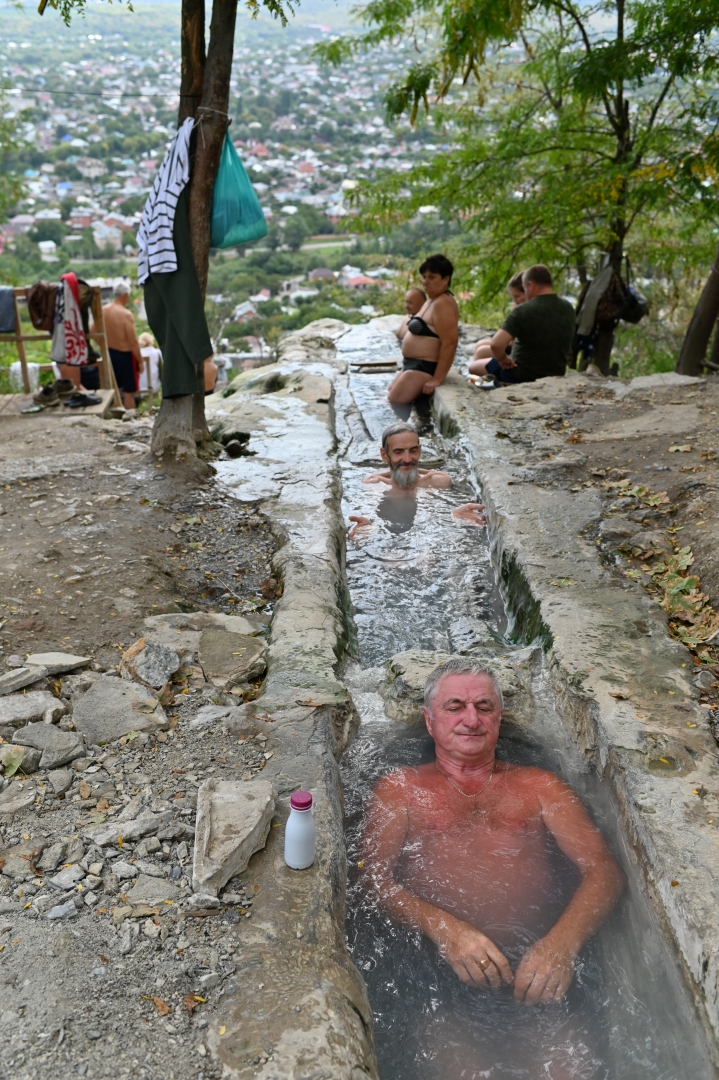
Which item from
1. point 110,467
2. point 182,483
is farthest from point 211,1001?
point 110,467

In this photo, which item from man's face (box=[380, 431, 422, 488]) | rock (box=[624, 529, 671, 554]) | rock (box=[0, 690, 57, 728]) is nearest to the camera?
rock (box=[0, 690, 57, 728])

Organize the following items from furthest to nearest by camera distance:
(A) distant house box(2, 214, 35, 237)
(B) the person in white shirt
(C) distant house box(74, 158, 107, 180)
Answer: (C) distant house box(74, 158, 107, 180) < (A) distant house box(2, 214, 35, 237) < (B) the person in white shirt

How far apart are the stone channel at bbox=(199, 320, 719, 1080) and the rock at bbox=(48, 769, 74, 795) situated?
71 centimetres

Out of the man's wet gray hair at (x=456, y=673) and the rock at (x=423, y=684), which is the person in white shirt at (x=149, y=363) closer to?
the rock at (x=423, y=684)

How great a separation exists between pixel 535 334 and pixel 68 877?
7.34 metres

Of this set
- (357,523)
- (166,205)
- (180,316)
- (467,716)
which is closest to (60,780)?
(467,716)

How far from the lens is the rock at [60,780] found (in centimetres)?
277

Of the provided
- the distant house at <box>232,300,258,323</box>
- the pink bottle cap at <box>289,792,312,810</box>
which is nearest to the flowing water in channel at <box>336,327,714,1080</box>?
the pink bottle cap at <box>289,792,312,810</box>

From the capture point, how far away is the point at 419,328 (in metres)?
8.41

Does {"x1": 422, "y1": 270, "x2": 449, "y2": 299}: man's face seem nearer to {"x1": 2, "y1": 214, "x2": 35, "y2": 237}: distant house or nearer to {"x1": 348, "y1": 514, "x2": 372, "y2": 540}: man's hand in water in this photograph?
{"x1": 348, "y1": 514, "x2": 372, "y2": 540}: man's hand in water

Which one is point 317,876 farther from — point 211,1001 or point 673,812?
point 673,812

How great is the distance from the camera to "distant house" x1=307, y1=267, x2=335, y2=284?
2997cm

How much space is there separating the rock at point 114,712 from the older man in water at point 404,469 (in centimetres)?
282

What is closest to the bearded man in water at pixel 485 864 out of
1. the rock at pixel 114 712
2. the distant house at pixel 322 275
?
the rock at pixel 114 712
